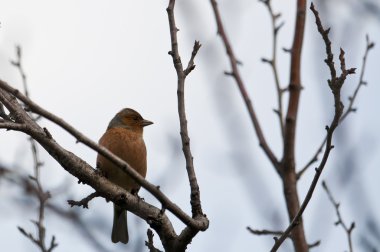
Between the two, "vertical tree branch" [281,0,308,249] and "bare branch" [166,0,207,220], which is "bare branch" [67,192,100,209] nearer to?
"bare branch" [166,0,207,220]

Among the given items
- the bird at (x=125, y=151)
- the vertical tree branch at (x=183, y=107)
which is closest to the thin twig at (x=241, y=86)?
the bird at (x=125, y=151)

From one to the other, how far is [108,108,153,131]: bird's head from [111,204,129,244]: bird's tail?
1010 millimetres

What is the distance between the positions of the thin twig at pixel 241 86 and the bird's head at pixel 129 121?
6.34ft

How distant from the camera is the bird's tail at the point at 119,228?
710cm

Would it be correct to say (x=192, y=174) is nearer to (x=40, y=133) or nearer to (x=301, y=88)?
(x=40, y=133)

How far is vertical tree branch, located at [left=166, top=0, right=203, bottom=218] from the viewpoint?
12.9ft

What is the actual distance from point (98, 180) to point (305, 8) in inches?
122

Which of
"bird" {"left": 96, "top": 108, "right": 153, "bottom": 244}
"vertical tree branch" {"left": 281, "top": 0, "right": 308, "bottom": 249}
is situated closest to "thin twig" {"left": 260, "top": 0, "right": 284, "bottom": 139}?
"vertical tree branch" {"left": 281, "top": 0, "right": 308, "bottom": 249}

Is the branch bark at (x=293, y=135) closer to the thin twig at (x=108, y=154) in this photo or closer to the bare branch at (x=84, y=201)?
the thin twig at (x=108, y=154)

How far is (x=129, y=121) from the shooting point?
8094mm

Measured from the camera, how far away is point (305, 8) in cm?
618

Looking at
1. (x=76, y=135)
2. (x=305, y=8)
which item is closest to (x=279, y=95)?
(x=305, y=8)

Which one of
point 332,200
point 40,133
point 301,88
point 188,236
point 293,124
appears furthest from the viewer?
point 301,88

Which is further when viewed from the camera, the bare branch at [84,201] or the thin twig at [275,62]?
the thin twig at [275,62]
